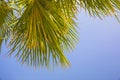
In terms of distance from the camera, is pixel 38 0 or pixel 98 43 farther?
pixel 98 43

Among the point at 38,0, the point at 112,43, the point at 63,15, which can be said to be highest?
the point at 38,0

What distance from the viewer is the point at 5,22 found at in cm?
154

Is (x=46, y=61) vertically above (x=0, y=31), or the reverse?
(x=0, y=31)

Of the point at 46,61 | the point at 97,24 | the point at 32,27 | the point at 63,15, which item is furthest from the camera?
the point at 97,24

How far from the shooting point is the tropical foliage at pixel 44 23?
122cm

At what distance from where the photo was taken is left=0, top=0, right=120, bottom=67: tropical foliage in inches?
48.2

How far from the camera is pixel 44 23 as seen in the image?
4.07 feet

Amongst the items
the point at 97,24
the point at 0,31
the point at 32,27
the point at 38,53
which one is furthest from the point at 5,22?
the point at 97,24

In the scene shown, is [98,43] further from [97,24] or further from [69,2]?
[69,2]

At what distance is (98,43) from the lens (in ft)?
13.3

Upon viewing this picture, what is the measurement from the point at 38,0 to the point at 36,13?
8 cm

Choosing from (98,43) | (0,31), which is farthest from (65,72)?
(0,31)

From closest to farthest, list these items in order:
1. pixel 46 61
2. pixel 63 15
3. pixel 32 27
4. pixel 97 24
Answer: pixel 32 27, pixel 63 15, pixel 46 61, pixel 97 24

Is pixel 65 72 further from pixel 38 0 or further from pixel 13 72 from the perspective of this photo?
pixel 38 0
